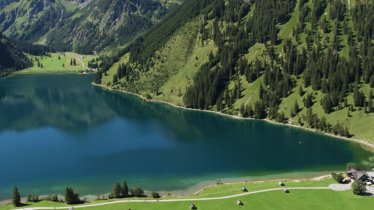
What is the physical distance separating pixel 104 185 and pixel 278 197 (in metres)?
51.9

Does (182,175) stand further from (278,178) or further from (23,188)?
(23,188)

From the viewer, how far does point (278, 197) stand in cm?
12062

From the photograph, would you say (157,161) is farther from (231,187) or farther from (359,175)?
(359,175)

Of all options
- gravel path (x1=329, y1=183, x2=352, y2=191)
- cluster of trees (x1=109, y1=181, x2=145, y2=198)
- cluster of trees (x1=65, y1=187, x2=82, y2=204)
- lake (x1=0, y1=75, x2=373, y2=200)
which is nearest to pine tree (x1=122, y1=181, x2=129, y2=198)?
cluster of trees (x1=109, y1=181, x2=145, y2=198)

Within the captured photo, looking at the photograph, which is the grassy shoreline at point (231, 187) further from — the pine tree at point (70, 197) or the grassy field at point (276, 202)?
the pine tree at point (70, 197)

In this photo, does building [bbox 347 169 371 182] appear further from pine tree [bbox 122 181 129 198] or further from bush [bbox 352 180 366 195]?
pine tree [bbox 122 181 129 198]

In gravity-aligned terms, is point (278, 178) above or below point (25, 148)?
below

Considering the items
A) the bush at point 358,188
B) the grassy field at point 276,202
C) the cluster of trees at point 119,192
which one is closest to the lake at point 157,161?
the cluster of trees at point 119,192

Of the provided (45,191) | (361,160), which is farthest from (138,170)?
(361,160)

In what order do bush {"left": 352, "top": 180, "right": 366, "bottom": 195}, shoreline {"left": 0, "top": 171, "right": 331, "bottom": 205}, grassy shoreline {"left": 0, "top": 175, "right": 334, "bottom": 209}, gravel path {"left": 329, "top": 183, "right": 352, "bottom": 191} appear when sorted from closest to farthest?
bush {"left": 352, "top": 180, "right": 366, "bottom": 195}
grassy shoreline {"left": 0, "top": 175, "right": 334, "bottom": 209}
gravel path {"left": 329, "top": 183, "right": 352, "bottom": 191}
shoreline {"left": 0, "top": 171, "right": 331, "bottom": 205}

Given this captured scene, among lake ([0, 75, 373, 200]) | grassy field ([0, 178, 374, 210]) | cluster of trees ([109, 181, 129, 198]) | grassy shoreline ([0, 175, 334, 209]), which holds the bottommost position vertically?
grassy field ([0, 178, 374, 210])

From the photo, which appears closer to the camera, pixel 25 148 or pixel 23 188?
pixel 23 188

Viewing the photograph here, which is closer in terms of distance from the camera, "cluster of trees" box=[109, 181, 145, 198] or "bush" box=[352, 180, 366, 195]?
"bush" box=[352, 180, 366, 195]

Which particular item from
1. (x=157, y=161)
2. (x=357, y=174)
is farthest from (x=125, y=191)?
(x=357, y=174)
